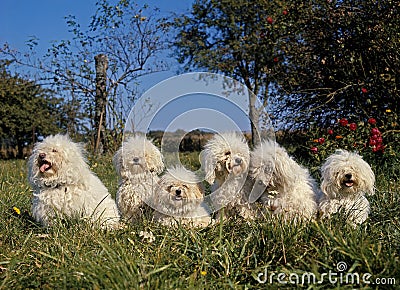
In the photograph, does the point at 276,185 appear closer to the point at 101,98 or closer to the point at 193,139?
the point at 193,139

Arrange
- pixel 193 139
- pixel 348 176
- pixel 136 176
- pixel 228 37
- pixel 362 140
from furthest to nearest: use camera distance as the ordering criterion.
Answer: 1. pixel 228 37
2. pixel 362 140
3. pixel 193 139
4. pixel 136 176
5. pixel 348 176

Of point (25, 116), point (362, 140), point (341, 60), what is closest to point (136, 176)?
point (362, 140)

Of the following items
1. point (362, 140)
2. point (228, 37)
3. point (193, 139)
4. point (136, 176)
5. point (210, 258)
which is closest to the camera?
point (210, 258)

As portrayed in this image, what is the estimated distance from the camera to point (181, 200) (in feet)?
13.6

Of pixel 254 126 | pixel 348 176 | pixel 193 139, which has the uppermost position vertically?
pixel 254 126

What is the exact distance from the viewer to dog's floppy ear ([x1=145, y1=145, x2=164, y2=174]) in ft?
15.2

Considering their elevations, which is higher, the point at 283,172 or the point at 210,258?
the point at 283,172

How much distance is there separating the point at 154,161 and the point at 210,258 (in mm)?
1959

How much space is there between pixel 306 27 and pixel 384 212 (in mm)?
4435

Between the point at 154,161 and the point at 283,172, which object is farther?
the point at 154,161

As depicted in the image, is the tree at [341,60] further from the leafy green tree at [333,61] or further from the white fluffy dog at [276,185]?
the white fluffy dog at [276,185]

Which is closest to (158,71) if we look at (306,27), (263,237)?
(306,27)

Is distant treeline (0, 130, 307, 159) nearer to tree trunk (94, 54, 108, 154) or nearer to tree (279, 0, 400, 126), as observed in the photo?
tree (279, 0, 400, 126)

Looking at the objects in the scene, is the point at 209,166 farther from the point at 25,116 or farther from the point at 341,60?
the point at 25,116
